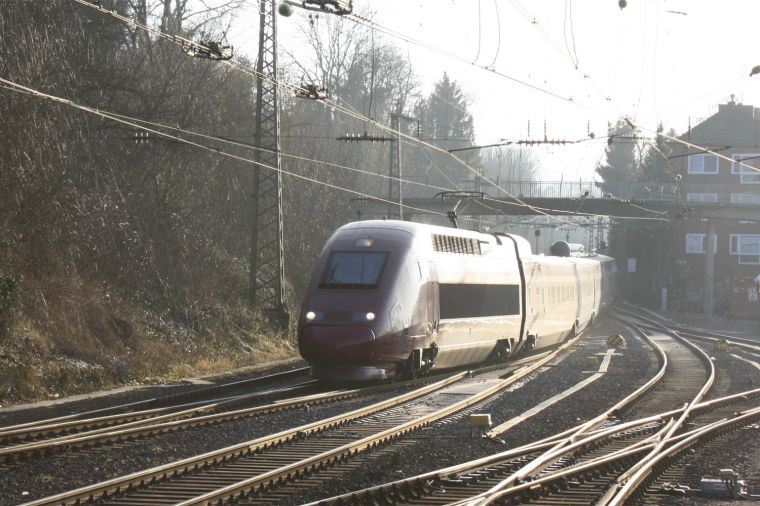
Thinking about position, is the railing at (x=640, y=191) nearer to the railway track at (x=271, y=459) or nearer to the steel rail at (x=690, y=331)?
the steel rail at (x=690, y=331)

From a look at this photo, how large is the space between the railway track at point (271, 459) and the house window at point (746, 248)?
2153 inches

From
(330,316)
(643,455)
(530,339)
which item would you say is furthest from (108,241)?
(643,455)

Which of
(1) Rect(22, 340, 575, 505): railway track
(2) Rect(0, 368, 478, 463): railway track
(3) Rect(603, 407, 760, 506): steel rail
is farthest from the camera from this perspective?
(2) Rect(0, 368, 478, 463): railway track

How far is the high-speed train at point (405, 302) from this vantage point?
18.0 m

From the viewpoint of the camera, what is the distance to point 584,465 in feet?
35.0

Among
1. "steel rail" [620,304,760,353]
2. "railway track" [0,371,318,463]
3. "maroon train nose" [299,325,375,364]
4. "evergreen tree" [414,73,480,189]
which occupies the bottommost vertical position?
"steel rail" [620,304,760,353]

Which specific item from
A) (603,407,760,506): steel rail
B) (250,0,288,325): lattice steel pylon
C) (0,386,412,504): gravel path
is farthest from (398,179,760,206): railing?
(0,386,412,504): gravel path

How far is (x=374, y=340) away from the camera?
58.4 feet

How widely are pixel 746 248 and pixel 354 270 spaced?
178ft

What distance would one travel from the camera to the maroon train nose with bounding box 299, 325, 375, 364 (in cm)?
1775

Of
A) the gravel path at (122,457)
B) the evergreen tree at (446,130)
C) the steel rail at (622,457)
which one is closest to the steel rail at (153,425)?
the gravel path at (122,457)

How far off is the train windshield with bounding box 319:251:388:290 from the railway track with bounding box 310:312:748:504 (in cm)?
494

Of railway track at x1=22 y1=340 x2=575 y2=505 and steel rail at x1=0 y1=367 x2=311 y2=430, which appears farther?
steel rail at x1=0 y1=367 x2=311 y2=430

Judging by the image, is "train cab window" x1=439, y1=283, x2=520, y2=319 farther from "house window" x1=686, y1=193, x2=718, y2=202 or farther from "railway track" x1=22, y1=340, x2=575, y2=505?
"house window" x1=686, y1=193, x2=718, y2=202
